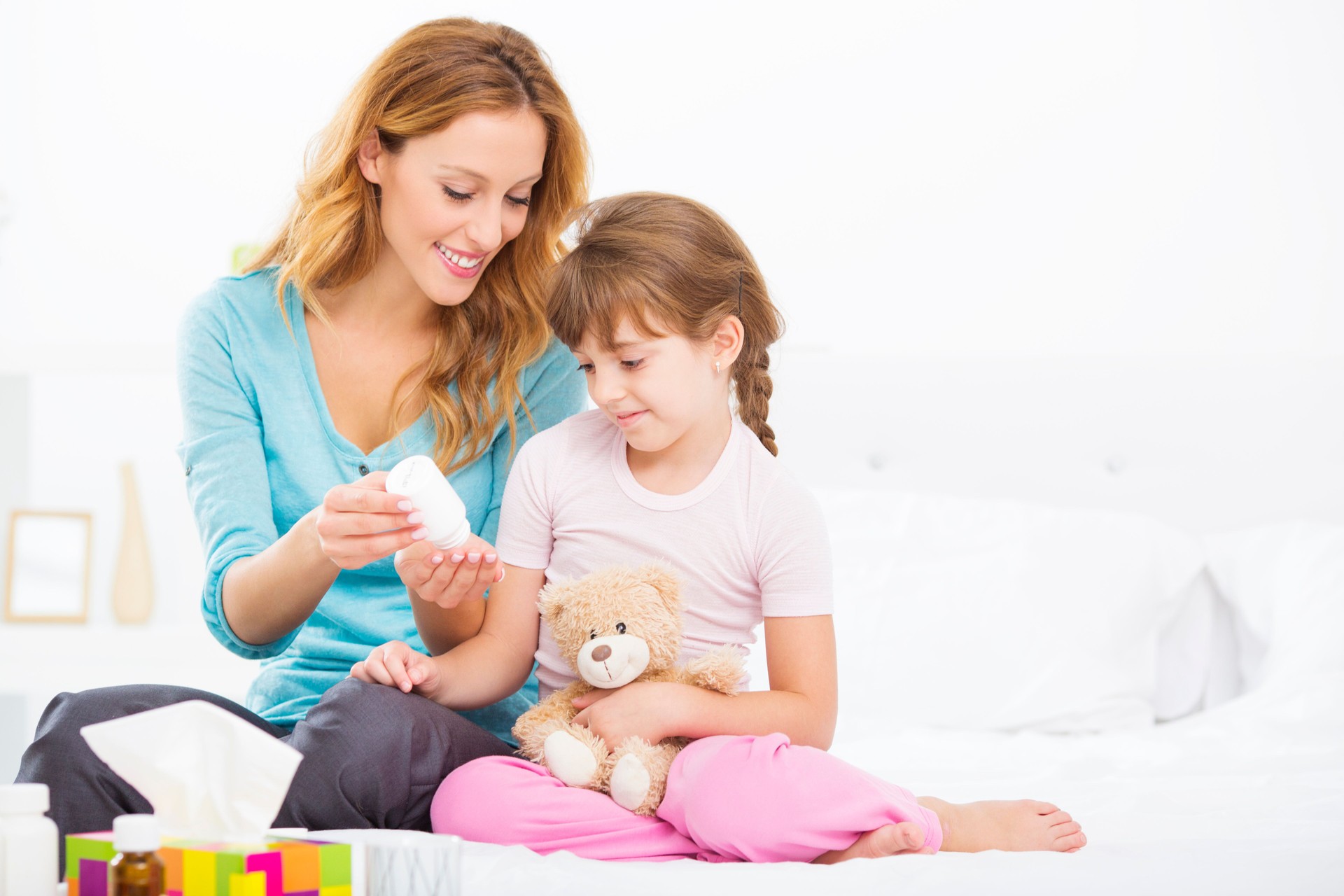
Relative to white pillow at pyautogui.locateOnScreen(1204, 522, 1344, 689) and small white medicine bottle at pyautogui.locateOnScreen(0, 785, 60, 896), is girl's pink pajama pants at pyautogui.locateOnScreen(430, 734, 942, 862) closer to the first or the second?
small white medicine bottle at pyautogui.locateOnScreen(0, 785, 60, 896)

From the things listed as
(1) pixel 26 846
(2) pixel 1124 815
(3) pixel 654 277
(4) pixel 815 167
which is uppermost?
(4) pixel 815 167

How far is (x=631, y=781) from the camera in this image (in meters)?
1.03

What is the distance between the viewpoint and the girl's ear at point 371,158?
1.34 metres

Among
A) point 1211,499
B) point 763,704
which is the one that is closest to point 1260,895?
point 763,704

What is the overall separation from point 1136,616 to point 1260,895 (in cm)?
100

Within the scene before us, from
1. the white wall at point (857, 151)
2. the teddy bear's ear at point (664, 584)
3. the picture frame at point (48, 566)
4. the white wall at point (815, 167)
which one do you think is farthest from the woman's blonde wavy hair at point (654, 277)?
the picture frame at point (48, 566)

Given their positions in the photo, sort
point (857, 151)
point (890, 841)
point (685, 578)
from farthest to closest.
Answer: point (857, 151), point (685, 578), point (890, 841)

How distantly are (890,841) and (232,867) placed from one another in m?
0.51

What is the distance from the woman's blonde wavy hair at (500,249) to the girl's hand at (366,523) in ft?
1.06

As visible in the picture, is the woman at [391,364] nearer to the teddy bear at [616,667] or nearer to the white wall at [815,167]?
the teddy bear at [616,667]

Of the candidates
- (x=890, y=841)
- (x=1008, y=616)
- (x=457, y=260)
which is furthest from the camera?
(x=1008, y=616)

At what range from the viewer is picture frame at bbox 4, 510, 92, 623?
8.03ft

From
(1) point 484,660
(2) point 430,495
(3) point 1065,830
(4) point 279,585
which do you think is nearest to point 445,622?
(1) point 484,660

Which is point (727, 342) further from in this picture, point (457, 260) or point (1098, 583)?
point (1098, 583)
